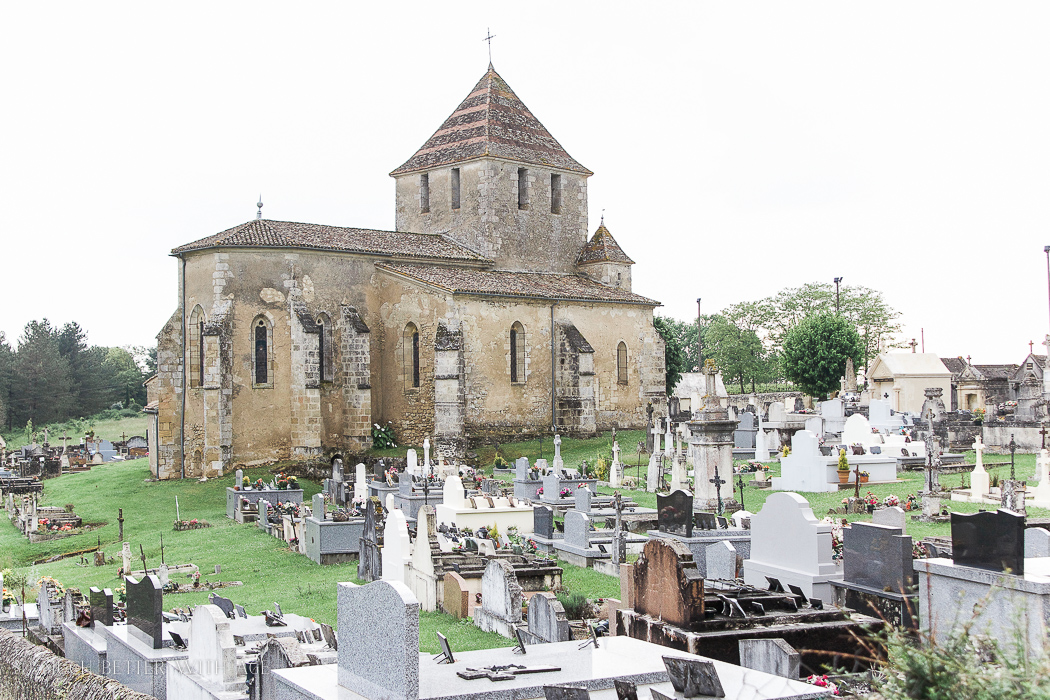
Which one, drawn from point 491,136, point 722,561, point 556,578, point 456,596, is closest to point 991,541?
point 722,561

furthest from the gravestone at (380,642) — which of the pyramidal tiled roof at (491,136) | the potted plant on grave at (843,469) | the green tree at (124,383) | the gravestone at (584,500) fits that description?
the green tree at (124,383)

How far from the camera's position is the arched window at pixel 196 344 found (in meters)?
32.6

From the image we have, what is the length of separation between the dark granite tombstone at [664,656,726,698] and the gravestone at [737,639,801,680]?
2.90 feet

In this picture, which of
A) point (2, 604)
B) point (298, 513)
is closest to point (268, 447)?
point (298, 513)

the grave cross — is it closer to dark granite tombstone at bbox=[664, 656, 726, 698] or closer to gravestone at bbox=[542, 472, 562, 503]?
gravestone at bbox=[542, 472, 562, 503]

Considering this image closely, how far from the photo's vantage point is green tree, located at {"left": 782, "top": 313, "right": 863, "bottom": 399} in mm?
53938

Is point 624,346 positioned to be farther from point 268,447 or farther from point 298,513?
point 298,513

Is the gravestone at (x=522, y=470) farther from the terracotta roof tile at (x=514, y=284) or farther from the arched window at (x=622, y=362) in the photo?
the arched window at (x=622, y=362)

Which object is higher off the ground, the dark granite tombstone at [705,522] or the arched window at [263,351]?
the arched window at [263,351]

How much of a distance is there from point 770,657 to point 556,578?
599cm

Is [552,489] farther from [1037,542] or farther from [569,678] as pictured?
[569,678]

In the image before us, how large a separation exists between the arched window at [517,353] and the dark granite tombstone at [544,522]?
1849 cm

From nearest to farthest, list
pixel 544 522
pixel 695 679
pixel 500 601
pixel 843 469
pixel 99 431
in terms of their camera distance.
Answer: pixel 695 679, pixel 500 601, pixel 544 522, pixel 843 469, pixel 99 431

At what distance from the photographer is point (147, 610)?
9.55 m
